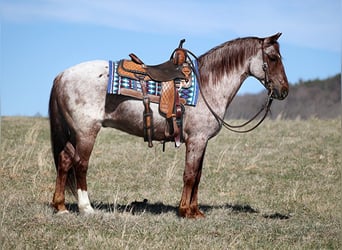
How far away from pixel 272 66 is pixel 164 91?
1.59 meters

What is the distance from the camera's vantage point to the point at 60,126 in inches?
296

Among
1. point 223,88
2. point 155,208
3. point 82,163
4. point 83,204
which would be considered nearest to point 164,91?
point 223,88

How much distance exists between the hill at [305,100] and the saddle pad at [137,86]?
38.9m

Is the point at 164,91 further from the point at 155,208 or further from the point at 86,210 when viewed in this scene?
the point at 155,208

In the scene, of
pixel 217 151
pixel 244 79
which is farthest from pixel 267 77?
pixel 217 151

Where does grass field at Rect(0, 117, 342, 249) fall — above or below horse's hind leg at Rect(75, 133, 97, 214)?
below

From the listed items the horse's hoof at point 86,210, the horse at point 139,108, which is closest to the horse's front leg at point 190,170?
the horse at point 139,108

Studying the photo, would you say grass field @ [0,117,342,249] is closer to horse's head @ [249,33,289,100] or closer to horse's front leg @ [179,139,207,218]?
horse's front leg @ [179,139,207,218]

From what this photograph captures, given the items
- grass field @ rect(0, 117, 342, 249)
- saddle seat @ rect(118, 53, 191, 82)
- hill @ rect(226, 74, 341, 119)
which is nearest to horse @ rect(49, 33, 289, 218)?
saddle seat @ rect(118, 53, 191, 82)

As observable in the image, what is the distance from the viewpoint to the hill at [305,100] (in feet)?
155

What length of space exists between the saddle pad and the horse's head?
998mm

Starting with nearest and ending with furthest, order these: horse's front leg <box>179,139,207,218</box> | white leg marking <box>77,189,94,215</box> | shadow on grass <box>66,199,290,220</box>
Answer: white leg marking <box>77,189,94,215</box> < horse's front leg <box>179,139,207,218</box> < shadow on grass <box>66,199,290,220</box>

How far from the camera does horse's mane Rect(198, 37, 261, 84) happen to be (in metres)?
7.61

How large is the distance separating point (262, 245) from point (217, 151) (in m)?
7.08
